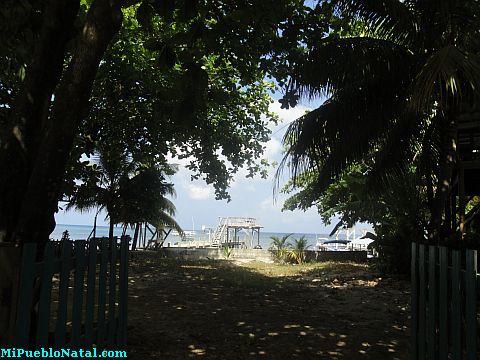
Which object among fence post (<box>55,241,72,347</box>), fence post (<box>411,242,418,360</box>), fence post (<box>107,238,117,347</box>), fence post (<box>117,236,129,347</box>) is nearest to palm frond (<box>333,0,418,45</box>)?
fence post (<box>411,242,418,360</box>)

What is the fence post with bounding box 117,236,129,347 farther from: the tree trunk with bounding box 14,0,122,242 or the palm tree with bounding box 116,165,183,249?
the palm tree with bounding box 116,165,183,249

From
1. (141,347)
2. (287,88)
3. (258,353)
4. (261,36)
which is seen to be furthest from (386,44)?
(141,347)

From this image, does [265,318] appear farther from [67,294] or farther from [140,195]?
[140,195]

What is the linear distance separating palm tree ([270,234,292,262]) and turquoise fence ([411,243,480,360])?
15.1m

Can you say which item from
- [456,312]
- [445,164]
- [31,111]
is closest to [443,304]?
[456,312]

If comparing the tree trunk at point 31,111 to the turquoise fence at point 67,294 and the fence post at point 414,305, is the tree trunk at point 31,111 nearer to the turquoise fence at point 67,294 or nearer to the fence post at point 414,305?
the turquoise fence at point 67,294

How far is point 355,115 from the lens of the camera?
912cm

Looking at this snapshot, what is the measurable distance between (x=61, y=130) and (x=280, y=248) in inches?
674

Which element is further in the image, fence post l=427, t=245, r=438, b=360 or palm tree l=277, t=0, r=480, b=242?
palm tree l=277, t=0, r=480, b=242

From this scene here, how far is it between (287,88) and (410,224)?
5.89 meters

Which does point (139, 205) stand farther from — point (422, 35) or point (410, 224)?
point (422, 35)

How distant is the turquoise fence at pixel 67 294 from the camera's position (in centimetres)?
283

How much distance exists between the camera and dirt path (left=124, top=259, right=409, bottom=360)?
16.6 feet

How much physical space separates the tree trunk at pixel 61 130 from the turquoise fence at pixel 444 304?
3.18 m
